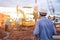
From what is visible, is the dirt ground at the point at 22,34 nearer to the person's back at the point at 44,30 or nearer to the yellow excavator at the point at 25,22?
the yellow excavator at the point at 25,22

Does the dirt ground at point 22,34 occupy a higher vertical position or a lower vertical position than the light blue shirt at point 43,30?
lower

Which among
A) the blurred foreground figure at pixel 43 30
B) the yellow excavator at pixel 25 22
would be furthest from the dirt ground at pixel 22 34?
the blurred foreground figure at pixel 43 30

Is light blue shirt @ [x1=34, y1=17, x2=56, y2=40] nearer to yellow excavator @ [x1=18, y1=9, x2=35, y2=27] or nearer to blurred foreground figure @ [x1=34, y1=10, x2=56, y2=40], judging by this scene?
blurred foreground figure @ [x1=34, y1=10, x2=56, y2=40]

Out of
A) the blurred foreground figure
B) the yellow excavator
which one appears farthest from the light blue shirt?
the yellow excavator

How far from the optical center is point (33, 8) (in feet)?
21.6

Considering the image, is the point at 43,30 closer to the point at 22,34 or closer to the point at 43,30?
the point at 43,30

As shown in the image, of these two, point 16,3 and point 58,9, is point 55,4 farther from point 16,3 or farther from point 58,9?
point 16,3

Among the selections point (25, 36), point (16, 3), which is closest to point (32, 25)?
point (25, 36)

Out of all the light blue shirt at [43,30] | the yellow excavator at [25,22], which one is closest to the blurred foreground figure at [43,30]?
the light blue shirt at [43,30]

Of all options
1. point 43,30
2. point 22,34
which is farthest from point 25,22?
point 43,30

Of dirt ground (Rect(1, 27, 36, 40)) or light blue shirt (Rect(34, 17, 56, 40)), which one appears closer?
light blue shirt (Rect(34, 17, 56, 40))

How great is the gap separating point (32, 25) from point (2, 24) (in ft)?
2.78

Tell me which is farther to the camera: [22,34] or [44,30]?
[22,34]

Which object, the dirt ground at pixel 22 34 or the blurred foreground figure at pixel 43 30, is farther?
the dirt ground at pixel 22 34
